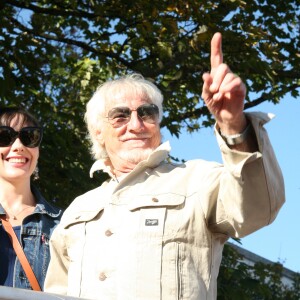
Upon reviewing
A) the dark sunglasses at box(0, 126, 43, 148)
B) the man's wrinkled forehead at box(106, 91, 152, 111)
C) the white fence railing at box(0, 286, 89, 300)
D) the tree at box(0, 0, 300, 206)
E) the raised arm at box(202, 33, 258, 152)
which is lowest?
the white fence railing at box(0, 286, 89, 300)

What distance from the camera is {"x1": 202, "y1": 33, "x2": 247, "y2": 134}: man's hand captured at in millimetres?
2660

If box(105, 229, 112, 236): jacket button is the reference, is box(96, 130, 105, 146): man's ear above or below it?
above

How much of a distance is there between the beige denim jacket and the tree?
4.74 m

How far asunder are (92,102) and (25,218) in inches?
34.1

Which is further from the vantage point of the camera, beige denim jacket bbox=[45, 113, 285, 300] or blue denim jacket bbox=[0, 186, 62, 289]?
blue denim jacket bbox=[0, 186, 62, 289]

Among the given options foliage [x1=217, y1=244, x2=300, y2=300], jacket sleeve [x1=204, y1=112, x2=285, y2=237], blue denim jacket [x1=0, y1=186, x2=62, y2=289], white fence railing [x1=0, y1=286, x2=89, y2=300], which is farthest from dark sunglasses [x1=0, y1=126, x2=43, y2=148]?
foliage [x1=217, y1=244, x2=300, y2=300]

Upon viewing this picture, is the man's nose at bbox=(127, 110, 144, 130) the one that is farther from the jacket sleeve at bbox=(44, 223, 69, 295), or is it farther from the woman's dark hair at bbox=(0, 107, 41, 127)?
the woman's dark hair at bbox=(0, 107, 41, 127)

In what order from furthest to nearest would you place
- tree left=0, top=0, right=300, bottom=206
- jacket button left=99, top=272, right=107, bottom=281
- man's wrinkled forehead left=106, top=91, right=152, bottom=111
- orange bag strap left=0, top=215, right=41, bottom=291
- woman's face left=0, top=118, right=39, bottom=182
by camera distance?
tree left=0, top=0, right=300, bottom=206
woman's face left=0, top=118, right=39, bottom=182
orange bag strap left=0, top=215, right=41, bottom=291
man's wrinkled forehead left=106, top=91, right=152, bottom=111
jacket button left=99, top=272, right=107, bottom=281

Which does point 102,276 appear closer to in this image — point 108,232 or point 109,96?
point 108,232

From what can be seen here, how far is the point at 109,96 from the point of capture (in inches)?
146

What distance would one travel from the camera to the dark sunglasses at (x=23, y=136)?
461 centimetres

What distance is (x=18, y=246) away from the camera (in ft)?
14.1

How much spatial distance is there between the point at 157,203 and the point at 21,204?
4.68ft

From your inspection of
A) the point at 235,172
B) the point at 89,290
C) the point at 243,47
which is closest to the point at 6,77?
the point at 243,47
